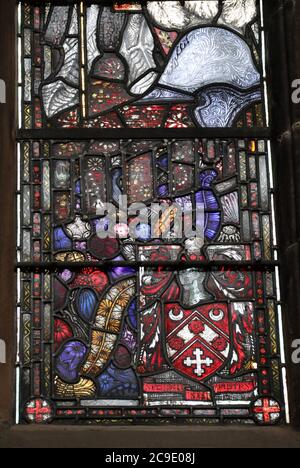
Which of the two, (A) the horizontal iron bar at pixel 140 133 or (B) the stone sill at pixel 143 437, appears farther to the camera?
(A) the horizontal iron bar at pixel 140 133

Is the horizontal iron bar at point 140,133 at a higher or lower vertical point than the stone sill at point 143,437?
higher

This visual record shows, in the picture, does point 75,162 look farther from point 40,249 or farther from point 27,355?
point 27,355

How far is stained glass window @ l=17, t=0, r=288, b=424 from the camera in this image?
7.14m

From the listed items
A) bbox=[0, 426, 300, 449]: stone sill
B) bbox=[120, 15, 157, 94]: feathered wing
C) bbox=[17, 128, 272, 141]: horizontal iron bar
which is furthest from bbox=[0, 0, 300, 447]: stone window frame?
bbox=[120, 15, 157, 94]: feathered wing

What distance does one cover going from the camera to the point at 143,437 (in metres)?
6.87

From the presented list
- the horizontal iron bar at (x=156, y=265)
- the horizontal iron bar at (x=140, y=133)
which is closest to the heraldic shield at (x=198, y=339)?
the horizontal iron bar at (x=156, y=265)

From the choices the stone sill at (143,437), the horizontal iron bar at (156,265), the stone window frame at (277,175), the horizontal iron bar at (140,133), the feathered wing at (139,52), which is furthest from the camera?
the feathered wing at (139,52)

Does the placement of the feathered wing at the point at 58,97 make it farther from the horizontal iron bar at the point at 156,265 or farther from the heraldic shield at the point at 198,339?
the heraldic shield at the point at 198,339

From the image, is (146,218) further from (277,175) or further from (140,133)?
(277,175)

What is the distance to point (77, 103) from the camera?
7762 millimetres

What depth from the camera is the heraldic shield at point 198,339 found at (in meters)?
7.18

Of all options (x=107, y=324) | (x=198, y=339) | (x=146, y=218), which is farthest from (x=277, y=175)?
(x=107, y=324)

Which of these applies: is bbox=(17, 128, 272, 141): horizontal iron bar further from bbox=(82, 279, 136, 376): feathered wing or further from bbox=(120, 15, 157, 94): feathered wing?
bbox=(82, 279, 136, 376): feathered wing
